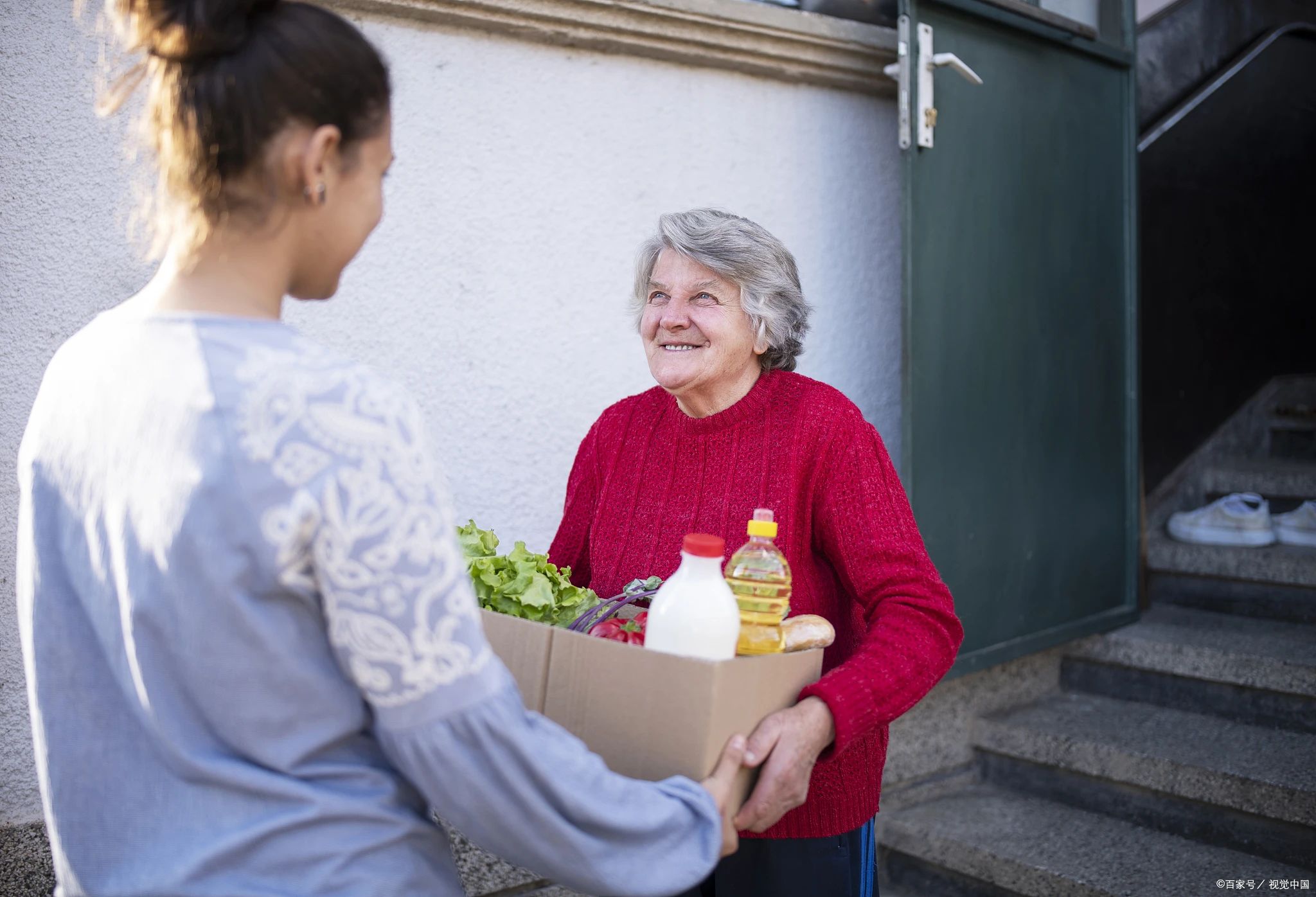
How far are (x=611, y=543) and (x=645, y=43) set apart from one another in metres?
1.60

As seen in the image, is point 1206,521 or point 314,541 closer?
Answer: point 314,541

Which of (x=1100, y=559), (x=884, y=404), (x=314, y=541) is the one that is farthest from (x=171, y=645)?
(x=1100, y=559)

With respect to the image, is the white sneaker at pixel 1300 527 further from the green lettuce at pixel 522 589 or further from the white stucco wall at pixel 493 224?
the green lettuce at pixel 522 589

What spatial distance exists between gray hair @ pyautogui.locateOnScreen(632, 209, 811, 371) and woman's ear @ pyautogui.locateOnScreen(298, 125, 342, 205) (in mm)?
1106

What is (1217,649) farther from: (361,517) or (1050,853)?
(361,517)

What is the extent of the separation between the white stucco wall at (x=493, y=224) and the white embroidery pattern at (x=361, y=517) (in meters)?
1.66

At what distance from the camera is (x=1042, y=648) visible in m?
3.67

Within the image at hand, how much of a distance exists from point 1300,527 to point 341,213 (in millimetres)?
4295

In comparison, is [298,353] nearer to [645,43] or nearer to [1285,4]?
[645,43]

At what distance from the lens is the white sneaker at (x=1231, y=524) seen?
4.26 meters

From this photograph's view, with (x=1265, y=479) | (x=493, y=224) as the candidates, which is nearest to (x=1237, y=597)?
(x=1265, y=479)

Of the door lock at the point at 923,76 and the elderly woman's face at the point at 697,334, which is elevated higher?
the door lock at the point at 923,76

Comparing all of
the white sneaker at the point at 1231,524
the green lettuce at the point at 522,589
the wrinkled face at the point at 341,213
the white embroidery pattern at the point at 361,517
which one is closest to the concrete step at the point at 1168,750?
the white sneaker at the point at 1231,524

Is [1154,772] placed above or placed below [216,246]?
below
